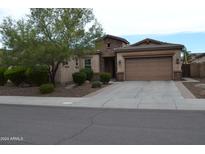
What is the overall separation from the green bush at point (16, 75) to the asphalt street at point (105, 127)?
1181cm

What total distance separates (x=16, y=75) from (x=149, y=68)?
1285 cm

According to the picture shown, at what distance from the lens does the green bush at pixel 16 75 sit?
2092cm

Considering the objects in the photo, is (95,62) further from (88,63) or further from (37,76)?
(37,76)

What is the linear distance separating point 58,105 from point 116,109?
315 cm

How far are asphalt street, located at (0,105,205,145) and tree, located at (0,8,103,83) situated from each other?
19.5ft

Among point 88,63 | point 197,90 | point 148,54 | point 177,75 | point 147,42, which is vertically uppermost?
point 147,42

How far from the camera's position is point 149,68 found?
25.1 meters

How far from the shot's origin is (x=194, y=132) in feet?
21.5

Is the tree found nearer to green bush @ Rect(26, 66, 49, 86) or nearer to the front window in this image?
green bush @ Rect(26, 66, 49, 86)

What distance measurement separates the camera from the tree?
1501 centimetres

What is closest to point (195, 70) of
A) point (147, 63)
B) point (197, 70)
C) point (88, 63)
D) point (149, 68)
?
point (197, 70)

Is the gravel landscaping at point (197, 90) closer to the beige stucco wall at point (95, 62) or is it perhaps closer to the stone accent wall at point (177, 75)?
the stone accent wall at point (177, 75)

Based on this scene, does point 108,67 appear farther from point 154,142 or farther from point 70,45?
point 154,142

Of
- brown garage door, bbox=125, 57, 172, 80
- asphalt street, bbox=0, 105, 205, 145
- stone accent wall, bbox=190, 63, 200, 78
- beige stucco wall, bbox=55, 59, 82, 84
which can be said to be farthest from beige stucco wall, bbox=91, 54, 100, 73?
asphalt street, bbox=0, 105, 205, 145
